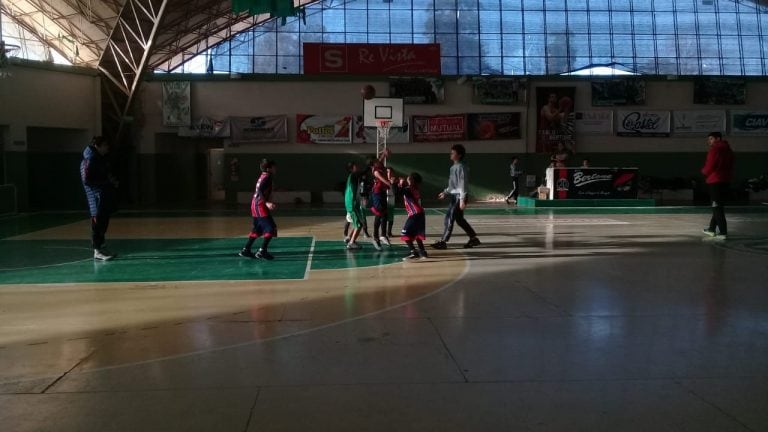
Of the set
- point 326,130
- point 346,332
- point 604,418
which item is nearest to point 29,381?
point 346,332

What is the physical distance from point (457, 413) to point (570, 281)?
5445 millimetres

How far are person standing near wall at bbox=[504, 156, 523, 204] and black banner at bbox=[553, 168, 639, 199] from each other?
134 inches

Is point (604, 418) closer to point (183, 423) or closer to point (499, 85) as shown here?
point (183, 423)

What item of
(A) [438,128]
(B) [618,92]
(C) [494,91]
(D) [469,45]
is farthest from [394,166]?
(B) [618,92]

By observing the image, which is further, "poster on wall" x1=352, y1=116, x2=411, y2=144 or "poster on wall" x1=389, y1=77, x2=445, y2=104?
"poster on wall" x1=389, y1=77, x2=445, y2=104

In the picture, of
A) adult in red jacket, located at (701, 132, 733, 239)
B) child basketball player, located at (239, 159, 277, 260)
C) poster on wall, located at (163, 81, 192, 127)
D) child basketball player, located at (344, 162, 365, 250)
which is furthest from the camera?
poster on wall, located at (163, 81, 192, 127)

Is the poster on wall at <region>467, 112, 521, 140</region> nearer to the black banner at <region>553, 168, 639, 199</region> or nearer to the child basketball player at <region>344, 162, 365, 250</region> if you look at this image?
the black banner at <region>553, 168, 639, 199</region>

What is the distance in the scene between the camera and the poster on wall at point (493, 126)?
31.3 metres

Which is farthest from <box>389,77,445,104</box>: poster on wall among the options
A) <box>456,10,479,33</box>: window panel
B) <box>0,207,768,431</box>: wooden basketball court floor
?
<box>0,207,768,431</box>: wooden basketball court floor

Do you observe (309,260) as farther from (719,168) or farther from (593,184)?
(593,184)

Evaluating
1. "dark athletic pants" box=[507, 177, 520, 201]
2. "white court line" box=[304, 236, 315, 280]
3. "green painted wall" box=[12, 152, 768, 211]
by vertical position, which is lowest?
"white court line" box=[304, 236, 315, 280]

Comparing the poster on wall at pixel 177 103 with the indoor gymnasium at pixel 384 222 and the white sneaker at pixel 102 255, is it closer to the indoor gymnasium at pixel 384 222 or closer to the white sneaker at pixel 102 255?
the indoor gymnasium at pixel 384 222

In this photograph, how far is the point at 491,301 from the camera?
26.7 feet

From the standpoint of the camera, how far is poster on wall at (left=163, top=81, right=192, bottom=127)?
30.0 metres
